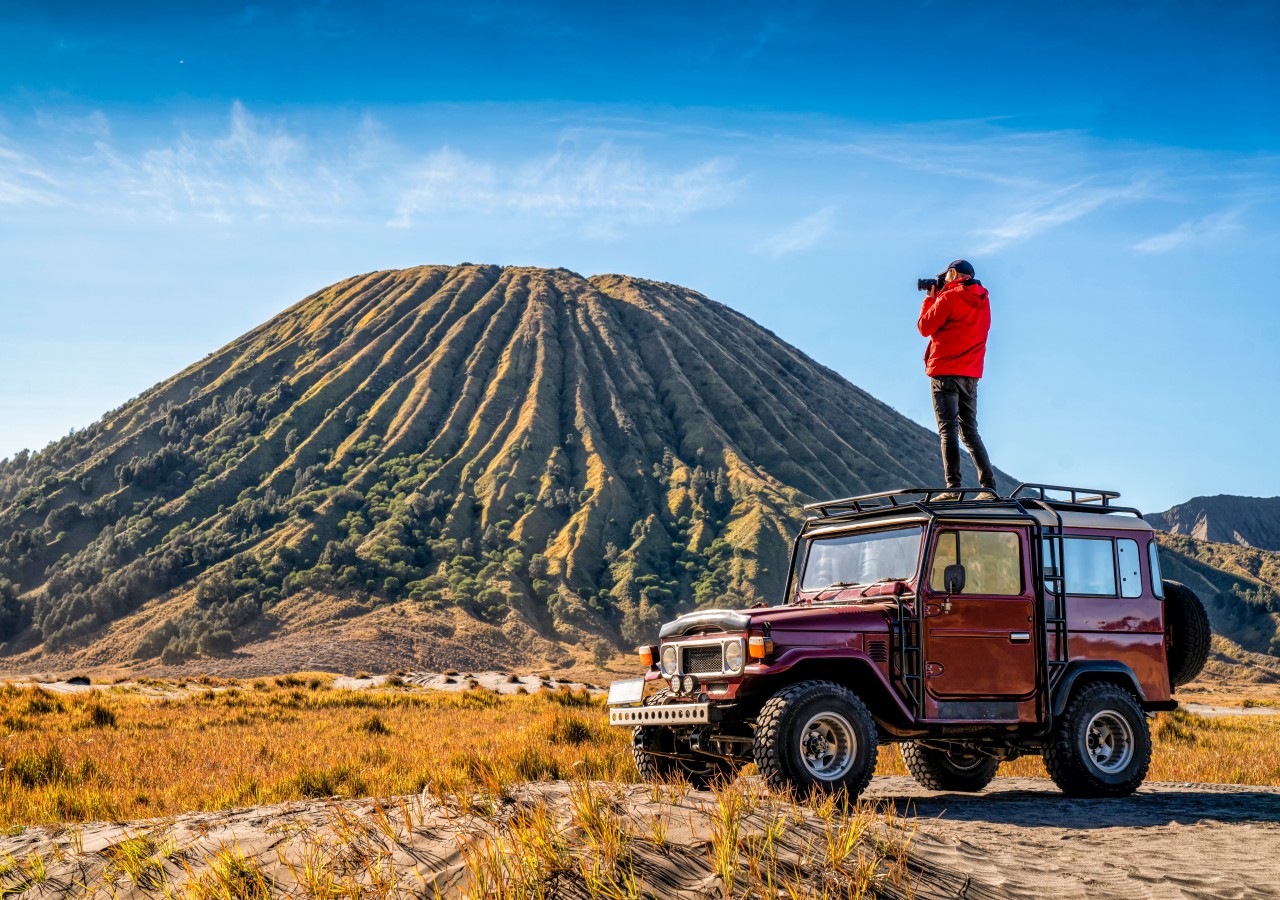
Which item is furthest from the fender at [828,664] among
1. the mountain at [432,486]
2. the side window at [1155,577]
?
the mountain at [432,486]

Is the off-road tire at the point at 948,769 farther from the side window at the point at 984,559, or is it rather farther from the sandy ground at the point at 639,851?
the sandy ground at the point at 639,851

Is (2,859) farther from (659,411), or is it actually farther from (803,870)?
(659,411)

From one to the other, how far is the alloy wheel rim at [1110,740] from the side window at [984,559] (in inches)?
67.1

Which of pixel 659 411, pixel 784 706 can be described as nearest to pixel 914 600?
pixel 784 706

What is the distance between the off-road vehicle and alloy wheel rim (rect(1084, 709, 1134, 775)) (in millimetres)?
15

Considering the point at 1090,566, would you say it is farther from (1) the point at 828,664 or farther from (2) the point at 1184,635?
(1) the point at 828,664

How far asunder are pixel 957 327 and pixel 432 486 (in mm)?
68319

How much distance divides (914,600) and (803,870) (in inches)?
170

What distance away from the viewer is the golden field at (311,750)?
1034cm

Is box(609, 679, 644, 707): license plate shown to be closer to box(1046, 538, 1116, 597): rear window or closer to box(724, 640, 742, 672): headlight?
box(724, 640, 742, 672): headlight

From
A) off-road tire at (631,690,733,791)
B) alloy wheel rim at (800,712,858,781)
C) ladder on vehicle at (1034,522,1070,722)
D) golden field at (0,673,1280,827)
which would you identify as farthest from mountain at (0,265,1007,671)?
alloy wheel rim at (800,712,858,781)

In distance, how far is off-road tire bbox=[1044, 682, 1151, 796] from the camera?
→ 10586mm

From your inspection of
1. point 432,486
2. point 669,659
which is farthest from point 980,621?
point 432,486

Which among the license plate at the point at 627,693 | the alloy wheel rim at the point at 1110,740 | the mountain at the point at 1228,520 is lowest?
the alloy wheel rim at the point at 1110,740
